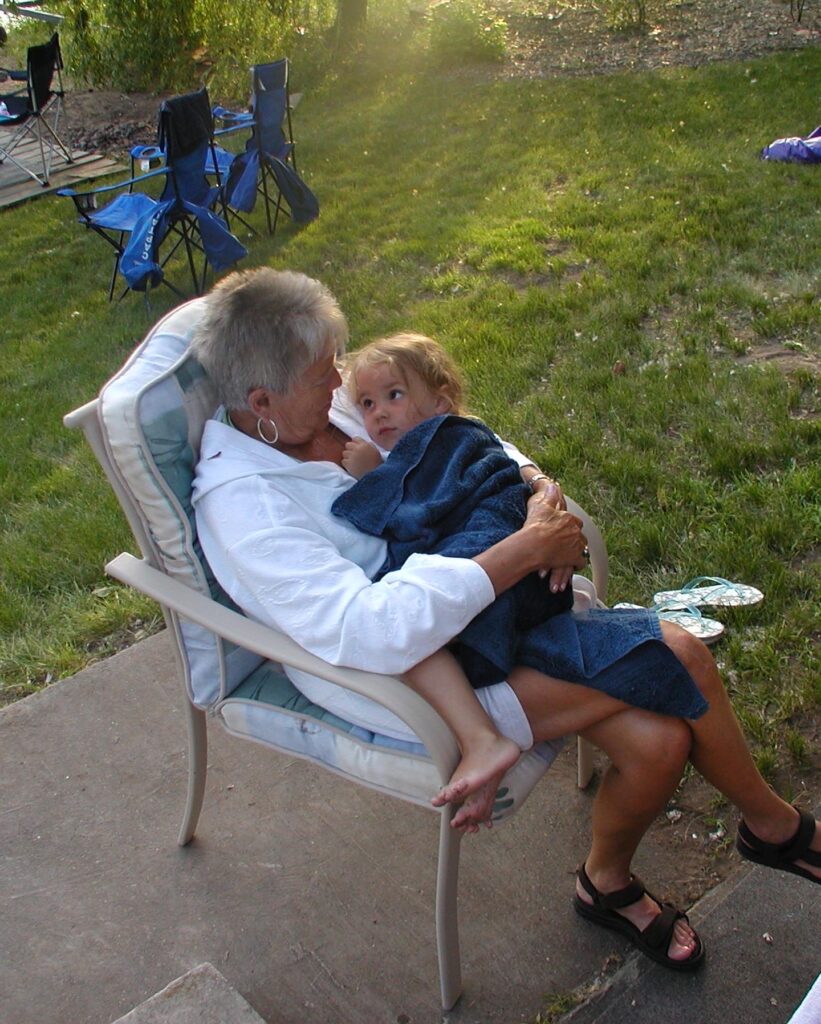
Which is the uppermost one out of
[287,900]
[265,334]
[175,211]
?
[265,334]

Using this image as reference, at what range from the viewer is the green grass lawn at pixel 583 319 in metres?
3.22

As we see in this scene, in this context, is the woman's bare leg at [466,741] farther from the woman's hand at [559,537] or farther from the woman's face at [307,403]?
the woman's face at [307,403]

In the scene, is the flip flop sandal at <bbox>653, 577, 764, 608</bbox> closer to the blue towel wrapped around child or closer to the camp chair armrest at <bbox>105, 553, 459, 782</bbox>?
the blue towel wrapped around child

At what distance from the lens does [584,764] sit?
8.11ft

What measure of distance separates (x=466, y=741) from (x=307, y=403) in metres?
0.80

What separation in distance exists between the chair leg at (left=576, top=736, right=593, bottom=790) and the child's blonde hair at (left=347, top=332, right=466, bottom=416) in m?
0.88

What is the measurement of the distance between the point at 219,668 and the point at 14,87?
39.1 feet

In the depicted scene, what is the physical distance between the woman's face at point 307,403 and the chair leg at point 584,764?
102cm

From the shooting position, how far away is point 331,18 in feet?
37.0

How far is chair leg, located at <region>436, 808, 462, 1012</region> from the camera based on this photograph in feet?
6.11

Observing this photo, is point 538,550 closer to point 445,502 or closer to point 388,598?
point 445,502

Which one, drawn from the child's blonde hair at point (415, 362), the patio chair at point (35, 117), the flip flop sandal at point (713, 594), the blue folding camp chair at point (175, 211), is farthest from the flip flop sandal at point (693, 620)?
the patio chair at point (35, 117)

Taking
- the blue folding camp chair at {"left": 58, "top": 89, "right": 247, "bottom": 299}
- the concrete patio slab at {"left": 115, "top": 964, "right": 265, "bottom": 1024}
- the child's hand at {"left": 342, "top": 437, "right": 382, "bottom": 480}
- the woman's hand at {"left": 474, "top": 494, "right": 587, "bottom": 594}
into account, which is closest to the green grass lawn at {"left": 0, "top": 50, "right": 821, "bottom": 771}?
the blue folding camp chair at {"left": 58, "top": 89, "right": 247, "bottom": 299}

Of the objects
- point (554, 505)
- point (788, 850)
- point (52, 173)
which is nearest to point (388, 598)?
point (554, 505)
